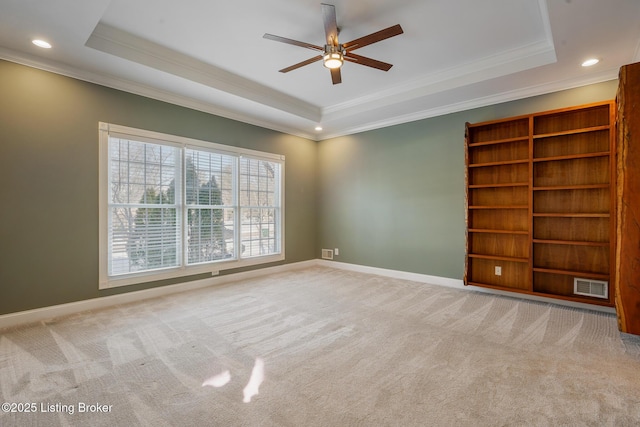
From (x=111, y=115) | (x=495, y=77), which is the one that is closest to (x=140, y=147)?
(x=111, y=115)

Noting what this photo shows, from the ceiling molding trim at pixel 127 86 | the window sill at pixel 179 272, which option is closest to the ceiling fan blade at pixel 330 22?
the ceiling molding trim at pixel 127 86

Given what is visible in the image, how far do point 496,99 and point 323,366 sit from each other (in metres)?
4.15

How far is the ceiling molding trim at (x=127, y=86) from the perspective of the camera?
3.04 m

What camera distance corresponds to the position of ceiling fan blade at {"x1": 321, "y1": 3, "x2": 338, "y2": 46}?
230 cm

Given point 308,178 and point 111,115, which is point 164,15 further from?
Result: point 308,178

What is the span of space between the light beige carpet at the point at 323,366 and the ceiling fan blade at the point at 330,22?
2.75 metres

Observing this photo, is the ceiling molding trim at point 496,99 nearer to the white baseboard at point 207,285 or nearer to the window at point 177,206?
the window at point 177,206

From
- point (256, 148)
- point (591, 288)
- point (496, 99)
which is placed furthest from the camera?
point (256, 148)

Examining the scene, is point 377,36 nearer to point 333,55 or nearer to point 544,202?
point 333,55

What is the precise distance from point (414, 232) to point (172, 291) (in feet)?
12.5

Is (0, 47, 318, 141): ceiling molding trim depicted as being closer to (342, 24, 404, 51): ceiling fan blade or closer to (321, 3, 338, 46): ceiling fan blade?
(321, 3, 338, 46): ceiling fan blade

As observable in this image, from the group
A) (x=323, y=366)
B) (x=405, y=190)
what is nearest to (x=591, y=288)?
(x=405, y=190)

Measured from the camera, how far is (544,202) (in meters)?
3.76

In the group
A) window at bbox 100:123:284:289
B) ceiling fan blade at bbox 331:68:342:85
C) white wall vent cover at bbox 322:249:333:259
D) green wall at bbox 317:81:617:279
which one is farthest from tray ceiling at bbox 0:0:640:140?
white wall vent cover at bbox 322:249:333:259
